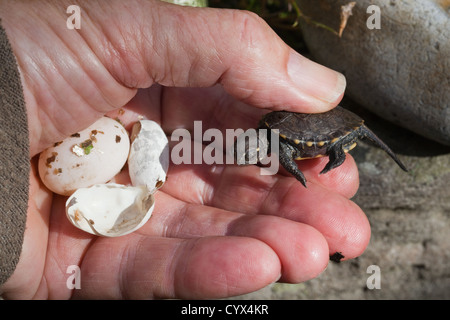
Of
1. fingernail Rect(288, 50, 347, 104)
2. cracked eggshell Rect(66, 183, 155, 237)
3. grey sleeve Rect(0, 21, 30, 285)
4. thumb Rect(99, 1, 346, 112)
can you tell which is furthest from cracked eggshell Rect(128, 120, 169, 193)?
fingernail Rect(288, 50, 347, 104)

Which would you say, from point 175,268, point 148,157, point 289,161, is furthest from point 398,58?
point 175,268

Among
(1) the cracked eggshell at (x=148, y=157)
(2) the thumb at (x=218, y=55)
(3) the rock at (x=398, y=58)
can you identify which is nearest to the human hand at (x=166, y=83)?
(2) the thumb at (x=218, y=55)

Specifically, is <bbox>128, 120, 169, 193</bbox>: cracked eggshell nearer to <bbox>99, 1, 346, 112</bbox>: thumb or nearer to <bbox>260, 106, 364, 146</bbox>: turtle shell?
<bbox>99, 1, 346, 112</bbox>: thumb

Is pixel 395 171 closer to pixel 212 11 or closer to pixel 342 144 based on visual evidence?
pixel 342 144

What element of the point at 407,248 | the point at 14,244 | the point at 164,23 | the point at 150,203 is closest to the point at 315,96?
the point at 164,23

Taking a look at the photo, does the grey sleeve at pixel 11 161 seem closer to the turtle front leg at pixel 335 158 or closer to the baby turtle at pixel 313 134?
the baby turtle at pixel 313 134

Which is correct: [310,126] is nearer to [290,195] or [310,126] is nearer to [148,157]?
[290,195]
